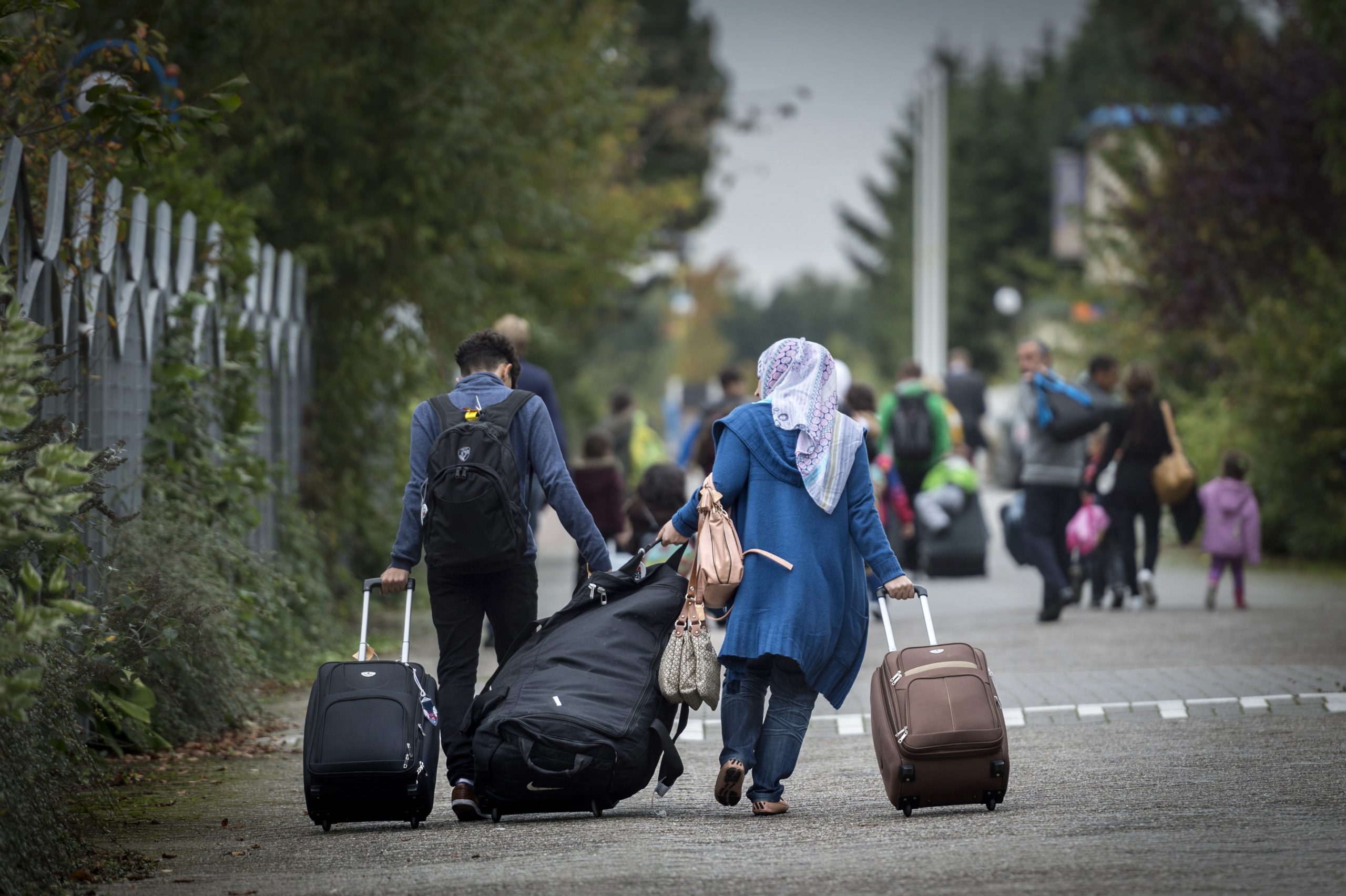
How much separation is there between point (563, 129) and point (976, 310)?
51365mm

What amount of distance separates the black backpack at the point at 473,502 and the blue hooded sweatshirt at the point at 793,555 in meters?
0.62

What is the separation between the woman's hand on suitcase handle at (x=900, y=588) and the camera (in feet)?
21.5

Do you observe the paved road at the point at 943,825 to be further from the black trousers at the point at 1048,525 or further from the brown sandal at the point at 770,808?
the black trousers at the point at 1048,525

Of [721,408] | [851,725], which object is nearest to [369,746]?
[851,725]

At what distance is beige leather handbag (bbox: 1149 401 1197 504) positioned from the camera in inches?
572

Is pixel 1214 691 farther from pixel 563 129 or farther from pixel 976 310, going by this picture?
pixel 976 310

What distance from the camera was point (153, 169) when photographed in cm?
1106

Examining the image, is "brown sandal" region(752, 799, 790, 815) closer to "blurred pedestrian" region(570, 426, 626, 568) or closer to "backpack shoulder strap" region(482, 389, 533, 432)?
"backpack shoulder strap" region(482, 389, 533, 432)

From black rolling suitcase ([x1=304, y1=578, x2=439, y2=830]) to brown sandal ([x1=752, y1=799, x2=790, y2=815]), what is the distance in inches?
45.2

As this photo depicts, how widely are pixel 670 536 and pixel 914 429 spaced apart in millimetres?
8977

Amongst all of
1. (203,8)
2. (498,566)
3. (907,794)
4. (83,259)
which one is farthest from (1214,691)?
(203,8)

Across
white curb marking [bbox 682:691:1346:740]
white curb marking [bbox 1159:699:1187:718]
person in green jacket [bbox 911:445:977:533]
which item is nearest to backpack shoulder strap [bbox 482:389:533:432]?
white curb marking [bbox 682:691:1346:740]

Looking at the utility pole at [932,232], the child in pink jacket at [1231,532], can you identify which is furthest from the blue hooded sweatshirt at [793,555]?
the utility pole at [932,232]

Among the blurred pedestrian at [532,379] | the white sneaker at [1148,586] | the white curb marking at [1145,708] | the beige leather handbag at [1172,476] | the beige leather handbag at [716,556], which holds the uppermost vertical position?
the blurred pedestrian at [532,379]
